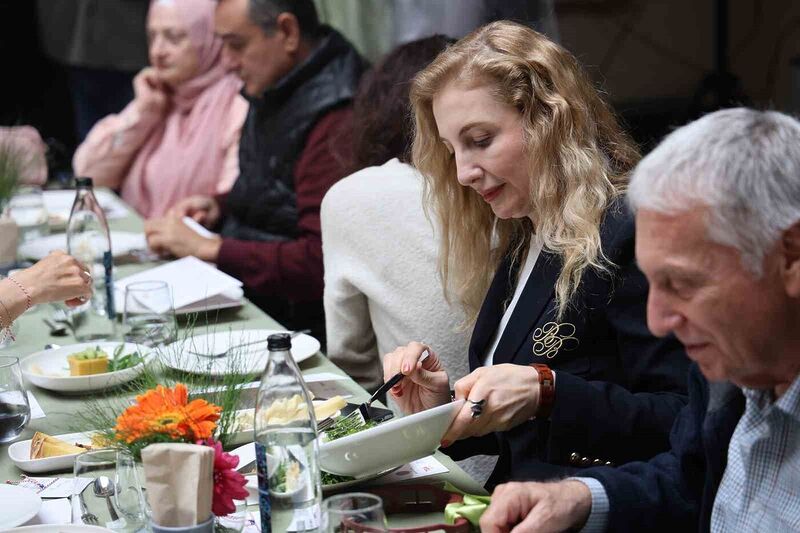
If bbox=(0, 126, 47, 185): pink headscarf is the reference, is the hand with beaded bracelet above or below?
above

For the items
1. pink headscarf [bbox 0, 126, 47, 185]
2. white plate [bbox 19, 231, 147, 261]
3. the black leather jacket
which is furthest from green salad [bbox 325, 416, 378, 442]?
pink headscarf [bbox 0, 126, 47, 185]

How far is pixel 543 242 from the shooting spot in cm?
194

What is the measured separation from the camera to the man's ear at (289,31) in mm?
3453

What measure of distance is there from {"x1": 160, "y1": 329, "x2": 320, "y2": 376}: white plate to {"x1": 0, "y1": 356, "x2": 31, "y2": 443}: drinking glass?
10.1 inches

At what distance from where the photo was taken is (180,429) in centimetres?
129

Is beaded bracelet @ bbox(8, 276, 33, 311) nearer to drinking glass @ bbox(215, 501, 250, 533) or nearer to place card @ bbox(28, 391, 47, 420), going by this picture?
place card @ bbox(28, 391, 47, 420)

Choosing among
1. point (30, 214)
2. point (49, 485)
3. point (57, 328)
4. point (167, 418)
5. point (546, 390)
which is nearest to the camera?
point (167, 418)

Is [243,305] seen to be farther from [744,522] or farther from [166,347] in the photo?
[744,522]

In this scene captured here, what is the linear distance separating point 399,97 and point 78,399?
1.06 m

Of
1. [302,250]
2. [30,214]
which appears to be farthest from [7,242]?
[302,250]

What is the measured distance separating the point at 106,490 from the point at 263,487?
10.2 inches

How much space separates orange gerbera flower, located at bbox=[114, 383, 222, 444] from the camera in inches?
50.9

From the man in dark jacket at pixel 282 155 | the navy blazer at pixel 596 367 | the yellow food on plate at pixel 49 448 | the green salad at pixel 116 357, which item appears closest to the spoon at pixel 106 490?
the yellow food on plate at pixel 49 448

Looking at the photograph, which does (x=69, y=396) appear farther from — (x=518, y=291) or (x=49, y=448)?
(x=518, y=291)
